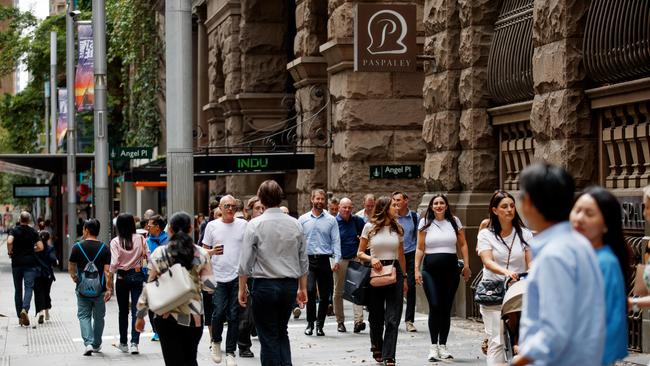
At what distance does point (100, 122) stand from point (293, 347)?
40.1 feet

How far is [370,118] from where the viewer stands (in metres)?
21.7

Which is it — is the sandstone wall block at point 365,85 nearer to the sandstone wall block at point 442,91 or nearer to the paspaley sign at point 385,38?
the paspaley sign at point 385,38

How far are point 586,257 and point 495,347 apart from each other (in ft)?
19.0

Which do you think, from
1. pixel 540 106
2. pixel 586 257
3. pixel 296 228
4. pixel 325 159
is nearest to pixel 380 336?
pixel 296 228

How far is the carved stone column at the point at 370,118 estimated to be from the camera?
21.6 metres

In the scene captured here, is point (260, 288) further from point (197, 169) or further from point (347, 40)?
point (197, 169)

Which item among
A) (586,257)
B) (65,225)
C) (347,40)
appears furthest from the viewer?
(65,225)

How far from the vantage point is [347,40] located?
21422 mm

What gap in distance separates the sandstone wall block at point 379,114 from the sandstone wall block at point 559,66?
6612 millimetres

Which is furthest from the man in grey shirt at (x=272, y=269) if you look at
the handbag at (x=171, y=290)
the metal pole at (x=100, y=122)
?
the metal pole at (x=100, y=122)

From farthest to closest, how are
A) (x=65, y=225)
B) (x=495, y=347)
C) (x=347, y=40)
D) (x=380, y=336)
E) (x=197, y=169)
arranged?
(x=65, y=225)
(x=197, y=169)
(x=347, y=40)
(x=380, y=336)
(x=495, y=347)

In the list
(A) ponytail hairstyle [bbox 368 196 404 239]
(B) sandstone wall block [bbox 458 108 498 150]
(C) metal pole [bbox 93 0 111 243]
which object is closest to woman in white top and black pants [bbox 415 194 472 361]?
(A) ponytail hairstyle [bbox 368 196 404 239]

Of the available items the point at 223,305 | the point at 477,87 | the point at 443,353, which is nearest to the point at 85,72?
the point at 477,87

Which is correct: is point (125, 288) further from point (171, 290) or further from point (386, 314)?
point (171, 290)
